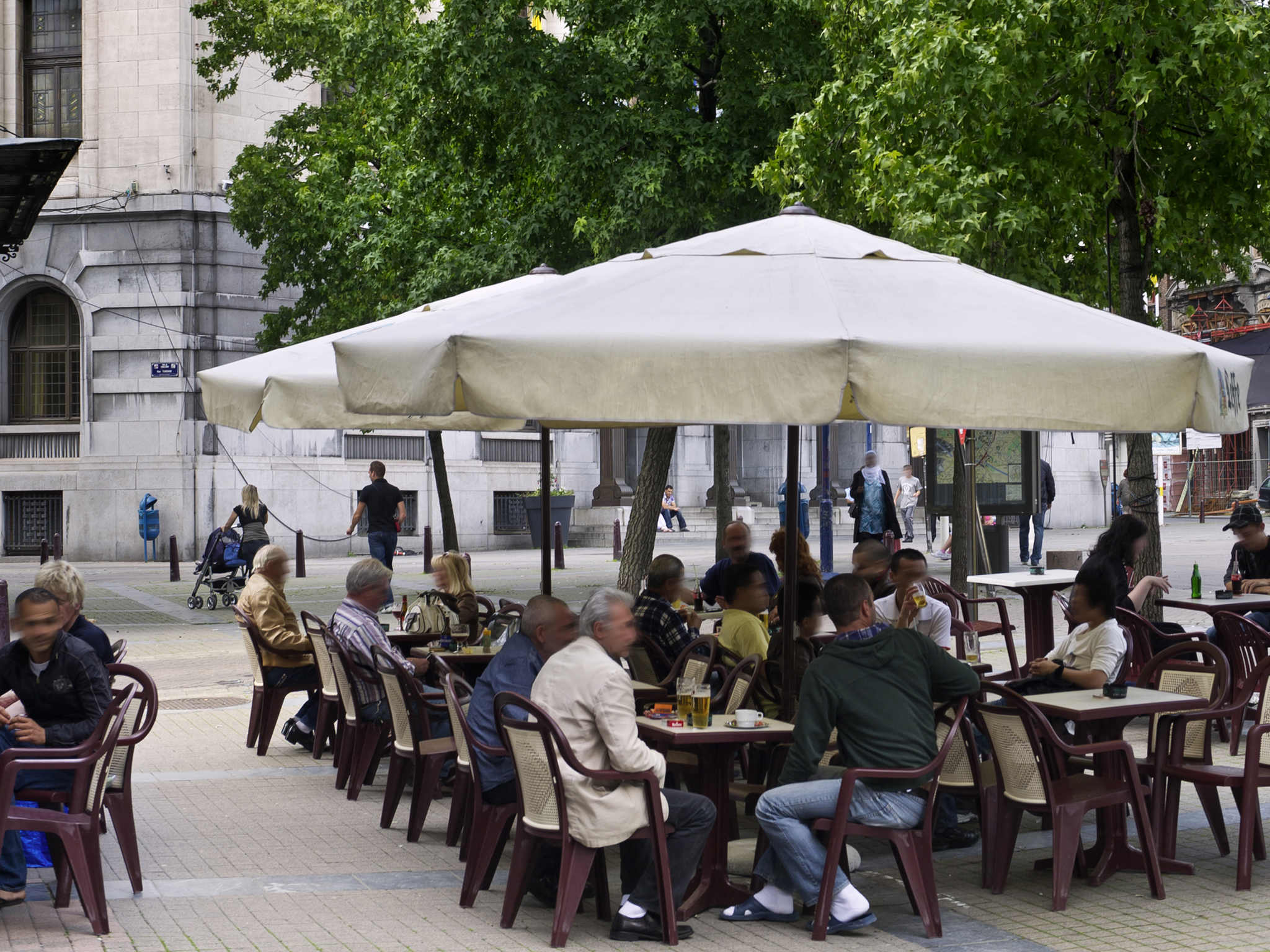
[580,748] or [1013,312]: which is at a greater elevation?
[1013,312]

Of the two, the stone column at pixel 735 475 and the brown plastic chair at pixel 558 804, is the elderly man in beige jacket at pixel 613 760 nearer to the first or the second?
the brown plastic chair at pixel 558 804

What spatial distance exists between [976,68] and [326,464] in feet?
72.4

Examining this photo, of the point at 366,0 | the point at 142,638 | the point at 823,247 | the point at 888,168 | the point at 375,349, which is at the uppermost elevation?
the point at 366,0

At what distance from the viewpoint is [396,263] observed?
20953 mm

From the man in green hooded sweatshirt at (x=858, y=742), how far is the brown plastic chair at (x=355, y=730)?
3237 millimetres

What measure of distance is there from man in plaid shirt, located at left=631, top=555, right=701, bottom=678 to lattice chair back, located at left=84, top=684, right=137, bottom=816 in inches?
128

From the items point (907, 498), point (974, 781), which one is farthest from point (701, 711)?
point (907, 498)

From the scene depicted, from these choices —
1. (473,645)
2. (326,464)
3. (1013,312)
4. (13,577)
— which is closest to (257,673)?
(473,645)

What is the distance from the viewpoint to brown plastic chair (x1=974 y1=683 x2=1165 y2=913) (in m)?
6.37

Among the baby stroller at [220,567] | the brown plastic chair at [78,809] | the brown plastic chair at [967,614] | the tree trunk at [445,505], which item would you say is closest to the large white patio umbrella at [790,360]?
the brown plastic chair at [78,809]

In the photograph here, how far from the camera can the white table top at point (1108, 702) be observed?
6660mm

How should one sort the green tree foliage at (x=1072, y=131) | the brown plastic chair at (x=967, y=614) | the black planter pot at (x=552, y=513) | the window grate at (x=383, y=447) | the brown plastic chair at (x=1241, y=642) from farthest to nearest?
the black planter pot at (x=552, y=513), the window grate at (x=383, y=447), the green tree foliage at (x=1072, y=131), the brown plastic chair at (x=967, y=614), the brown plastic chair at (x=1241, y=642)

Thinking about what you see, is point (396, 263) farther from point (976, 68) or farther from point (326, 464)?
point (326, 464)

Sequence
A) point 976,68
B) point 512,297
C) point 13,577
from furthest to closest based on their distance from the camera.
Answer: point 13,577, point 976,68, point 512,297
